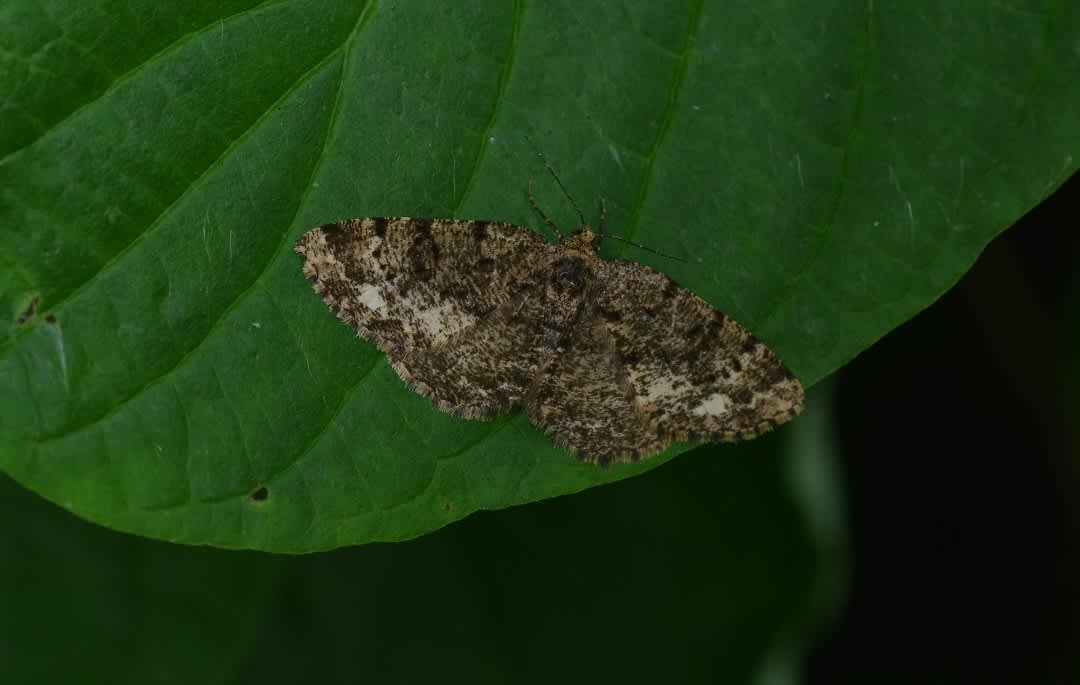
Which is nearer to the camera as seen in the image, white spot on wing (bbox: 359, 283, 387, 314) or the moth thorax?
white spot on wing (bbox: 359, 283, 387, 314)

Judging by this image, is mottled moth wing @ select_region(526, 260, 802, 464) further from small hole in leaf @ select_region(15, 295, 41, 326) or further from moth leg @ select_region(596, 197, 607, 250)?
small hole in leaf @ select_region(15, 295, 41, 326)

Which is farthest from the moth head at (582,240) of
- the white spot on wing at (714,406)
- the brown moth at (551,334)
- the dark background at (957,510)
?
Answer: the dark background at (957,510)

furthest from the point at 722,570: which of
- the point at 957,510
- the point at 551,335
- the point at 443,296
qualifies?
the point at 443,296

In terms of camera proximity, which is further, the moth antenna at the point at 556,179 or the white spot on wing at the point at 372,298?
the white spot on wing at the point at 372,298

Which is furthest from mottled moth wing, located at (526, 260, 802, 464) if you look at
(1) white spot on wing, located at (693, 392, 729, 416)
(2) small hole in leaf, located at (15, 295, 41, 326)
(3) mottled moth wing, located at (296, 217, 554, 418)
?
(2) small hole in leaf, located at (15, 295, 41, 326)

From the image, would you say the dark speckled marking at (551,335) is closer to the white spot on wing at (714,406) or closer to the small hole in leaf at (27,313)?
the white spot on wing at (714,406)

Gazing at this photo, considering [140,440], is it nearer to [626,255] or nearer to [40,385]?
[40,385]
